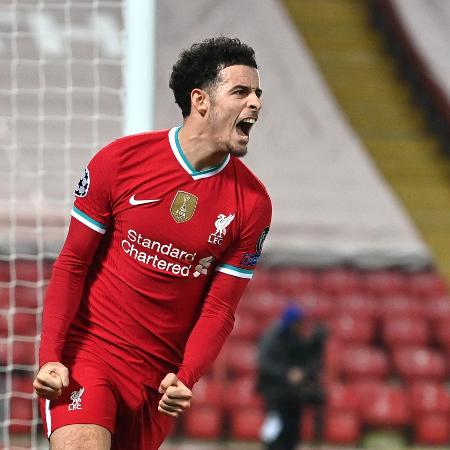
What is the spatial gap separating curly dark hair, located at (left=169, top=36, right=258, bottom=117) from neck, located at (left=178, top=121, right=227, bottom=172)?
73 mm

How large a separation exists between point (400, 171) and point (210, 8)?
3348 mm

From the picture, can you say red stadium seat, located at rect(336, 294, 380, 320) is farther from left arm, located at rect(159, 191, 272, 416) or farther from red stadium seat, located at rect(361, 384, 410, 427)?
left arm, located at rect(159, 191, 272, 416)

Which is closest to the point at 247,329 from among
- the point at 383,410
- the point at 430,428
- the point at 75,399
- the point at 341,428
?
the point at 341,428

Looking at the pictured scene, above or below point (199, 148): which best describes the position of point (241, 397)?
below

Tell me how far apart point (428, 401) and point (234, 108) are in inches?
339

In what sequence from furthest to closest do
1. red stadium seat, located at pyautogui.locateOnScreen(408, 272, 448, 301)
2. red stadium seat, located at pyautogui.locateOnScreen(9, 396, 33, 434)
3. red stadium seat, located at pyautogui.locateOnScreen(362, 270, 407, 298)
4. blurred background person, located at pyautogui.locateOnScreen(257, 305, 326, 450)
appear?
red stadium seat, located at pyautogui.locateOnScreen(408, 272, 448, 301)
red stadium seat, located at pyautogui.locateOnScreen(362, 270, 407, 298)
red stadium seat, located at pyautogui.locateOnScreen(9, 396, 33, 434)
blurred background person, located at pyautogui.locateOnScreen(257, 305, 326, 450)

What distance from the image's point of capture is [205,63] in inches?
125

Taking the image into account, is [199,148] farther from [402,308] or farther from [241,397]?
[402,308]

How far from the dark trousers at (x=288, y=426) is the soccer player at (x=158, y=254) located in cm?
515

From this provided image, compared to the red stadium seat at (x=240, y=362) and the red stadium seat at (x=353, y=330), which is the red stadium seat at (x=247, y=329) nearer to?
the red stadium seat at (x=240, y=362)

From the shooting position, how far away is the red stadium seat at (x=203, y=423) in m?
10.7

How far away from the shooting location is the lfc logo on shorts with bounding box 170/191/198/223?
319cm

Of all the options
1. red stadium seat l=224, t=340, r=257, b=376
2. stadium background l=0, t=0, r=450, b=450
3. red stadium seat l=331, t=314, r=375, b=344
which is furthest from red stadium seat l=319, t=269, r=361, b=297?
red stadium seat l=224, t=340, r=257, b=376

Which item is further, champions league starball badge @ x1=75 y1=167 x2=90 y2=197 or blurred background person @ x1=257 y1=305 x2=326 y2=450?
blurred background person @ x1=257 y1=305 x2=326 y2=450
